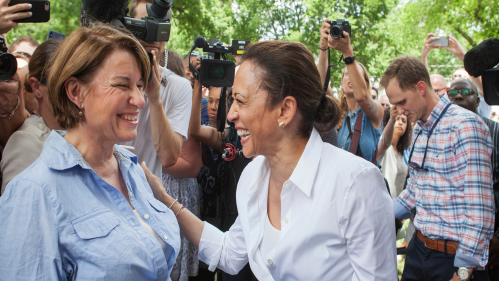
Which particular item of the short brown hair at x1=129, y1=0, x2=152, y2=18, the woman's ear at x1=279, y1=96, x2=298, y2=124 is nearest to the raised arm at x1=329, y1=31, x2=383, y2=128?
the short brown hair at x1=129, y1=0, x2=152, y2=18

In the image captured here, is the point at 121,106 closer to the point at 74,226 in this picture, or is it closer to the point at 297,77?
the point at 74,226

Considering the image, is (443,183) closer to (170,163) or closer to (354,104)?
(354,104)

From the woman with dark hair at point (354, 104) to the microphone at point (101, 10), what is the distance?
79.9 inches

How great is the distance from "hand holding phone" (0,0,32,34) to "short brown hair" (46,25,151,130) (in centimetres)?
102

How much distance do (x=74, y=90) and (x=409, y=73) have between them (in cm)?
268

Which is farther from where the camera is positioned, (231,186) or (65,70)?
(231,186)

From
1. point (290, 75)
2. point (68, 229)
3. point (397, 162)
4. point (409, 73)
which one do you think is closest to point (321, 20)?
point (397, 162)

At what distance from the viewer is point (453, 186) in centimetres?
294

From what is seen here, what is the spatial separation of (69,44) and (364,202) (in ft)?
4.88

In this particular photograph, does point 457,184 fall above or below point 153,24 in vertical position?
below

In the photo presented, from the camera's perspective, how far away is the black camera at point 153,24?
249cm

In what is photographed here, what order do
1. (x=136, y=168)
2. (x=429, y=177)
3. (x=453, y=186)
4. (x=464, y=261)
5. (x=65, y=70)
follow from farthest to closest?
(x=429, y=177), (x=453, y=186), (x=464, y=261), (x=136, y=168), (x=65, y=70)

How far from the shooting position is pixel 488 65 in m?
2.69

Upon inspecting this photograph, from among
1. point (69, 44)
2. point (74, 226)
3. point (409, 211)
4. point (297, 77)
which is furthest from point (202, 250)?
point (409, 211)
